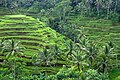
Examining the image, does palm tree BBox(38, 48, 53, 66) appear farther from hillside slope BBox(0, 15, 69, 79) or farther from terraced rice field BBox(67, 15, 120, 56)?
terraced rice field BBox(67, 15, 120, 56)

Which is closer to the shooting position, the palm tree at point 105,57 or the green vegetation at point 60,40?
the green vegetation at point 60,40

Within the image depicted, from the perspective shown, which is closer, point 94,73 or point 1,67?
point 94,73

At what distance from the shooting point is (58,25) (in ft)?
402

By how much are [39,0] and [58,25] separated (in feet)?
128

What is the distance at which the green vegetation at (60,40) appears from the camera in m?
76.5

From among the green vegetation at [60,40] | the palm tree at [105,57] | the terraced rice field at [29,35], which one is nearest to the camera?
the green vegetation at [60,40]

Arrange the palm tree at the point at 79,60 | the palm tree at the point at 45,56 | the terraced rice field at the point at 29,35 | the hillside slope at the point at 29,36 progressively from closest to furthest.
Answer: the palm tree at the point at 79,60 → the palm tree at the point at 45,56 → the hillside slope at the point at 29,36 → the terraced rice field at the point at 29,35

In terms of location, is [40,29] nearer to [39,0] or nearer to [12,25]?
[12,25]

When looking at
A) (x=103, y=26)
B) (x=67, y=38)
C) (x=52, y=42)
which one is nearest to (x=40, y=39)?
(x=52, y=42)

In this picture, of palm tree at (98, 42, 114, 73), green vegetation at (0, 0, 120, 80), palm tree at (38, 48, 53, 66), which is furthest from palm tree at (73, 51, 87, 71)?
palm tree at (38, 48, 53, 66)

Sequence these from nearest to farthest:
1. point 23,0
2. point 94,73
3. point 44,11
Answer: point 94,73 < point 44,11 < point 23,0

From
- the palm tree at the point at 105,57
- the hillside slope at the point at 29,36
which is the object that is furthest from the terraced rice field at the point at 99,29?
the palm tree at the point at 105,57

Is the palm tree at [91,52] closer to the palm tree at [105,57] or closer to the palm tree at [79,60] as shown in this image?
the palm tree at [105,57]

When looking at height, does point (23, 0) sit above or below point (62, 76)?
above
